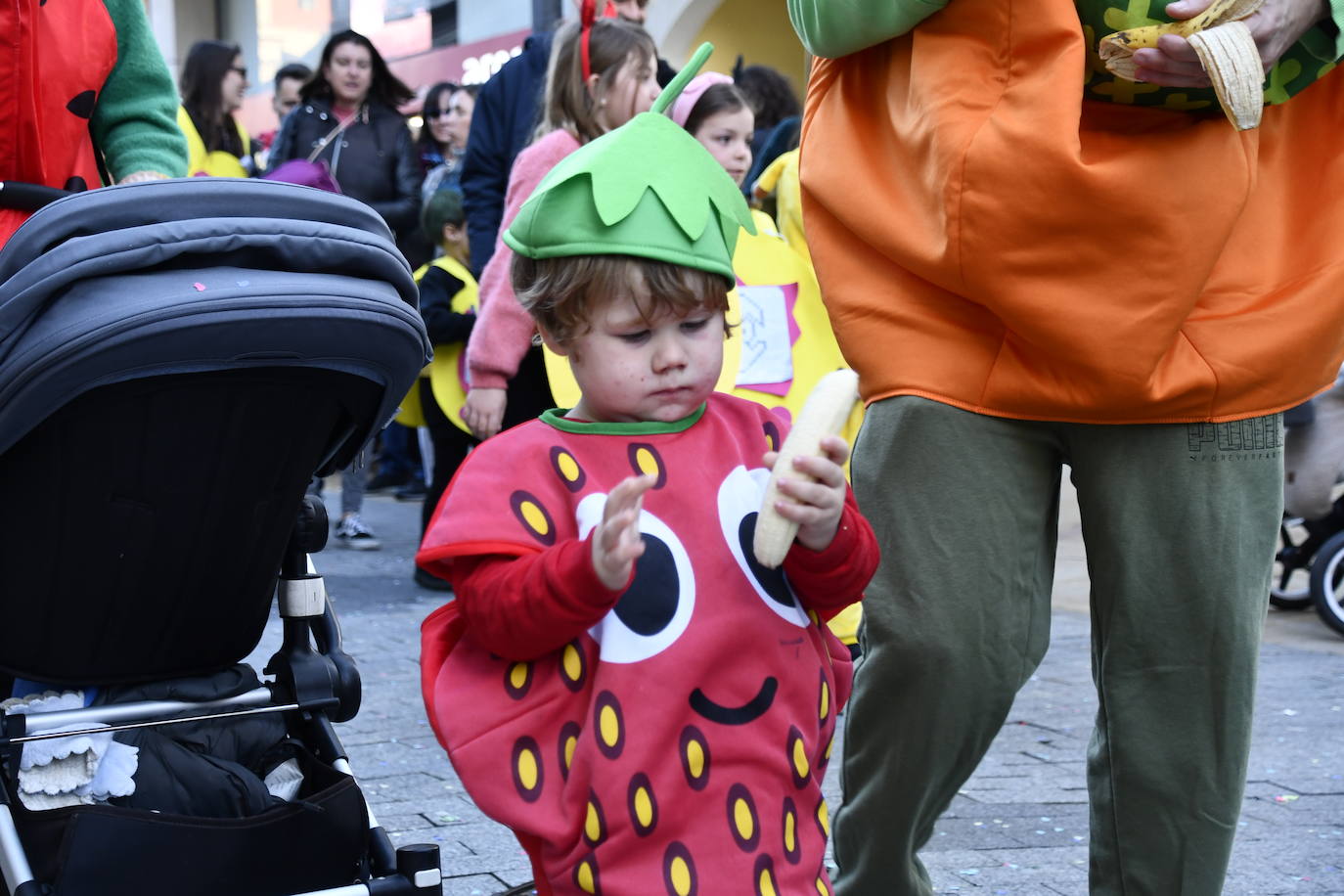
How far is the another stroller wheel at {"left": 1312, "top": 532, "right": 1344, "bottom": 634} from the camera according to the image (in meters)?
5.78

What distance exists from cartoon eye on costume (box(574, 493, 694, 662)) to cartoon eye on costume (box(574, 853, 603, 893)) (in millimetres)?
224

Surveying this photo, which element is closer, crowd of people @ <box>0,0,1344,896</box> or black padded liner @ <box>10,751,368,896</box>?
crowd of people @ <box>0,0,1344,896</box>

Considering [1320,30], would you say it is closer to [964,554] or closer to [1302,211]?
[1302,211]

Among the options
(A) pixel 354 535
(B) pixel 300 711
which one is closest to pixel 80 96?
(B) pixel 300 711

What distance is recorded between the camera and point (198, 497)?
2.35 m

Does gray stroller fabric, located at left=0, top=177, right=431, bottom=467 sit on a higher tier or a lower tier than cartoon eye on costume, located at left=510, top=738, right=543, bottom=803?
higher

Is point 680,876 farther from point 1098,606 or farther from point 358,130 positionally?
point 358,130

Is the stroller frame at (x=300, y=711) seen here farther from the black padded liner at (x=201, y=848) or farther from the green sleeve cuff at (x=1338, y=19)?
the green sleeve cuff at (x=1338, y=19)

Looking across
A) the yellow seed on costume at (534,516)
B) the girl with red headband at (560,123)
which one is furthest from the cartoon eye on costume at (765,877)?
the girl with red headband at (560,123)

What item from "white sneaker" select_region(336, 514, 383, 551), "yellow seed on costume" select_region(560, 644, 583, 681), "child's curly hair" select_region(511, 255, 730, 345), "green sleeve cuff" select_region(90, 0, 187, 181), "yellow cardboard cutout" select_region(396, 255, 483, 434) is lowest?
"white sneaker" select_region(336, 514, 383, 551)

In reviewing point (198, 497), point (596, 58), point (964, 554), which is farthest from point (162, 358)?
point (596, 58)

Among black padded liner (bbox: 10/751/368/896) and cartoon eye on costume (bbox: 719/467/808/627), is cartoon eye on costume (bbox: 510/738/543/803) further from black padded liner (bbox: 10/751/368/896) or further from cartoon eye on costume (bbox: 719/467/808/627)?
black padded liner (bbox: 10/751/368/896)

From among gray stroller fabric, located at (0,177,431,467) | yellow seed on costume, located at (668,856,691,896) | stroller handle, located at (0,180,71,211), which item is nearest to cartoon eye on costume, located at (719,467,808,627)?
yellow seed on costume, located at (668,856,691,896)

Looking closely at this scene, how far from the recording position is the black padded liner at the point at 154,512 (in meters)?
2.26
